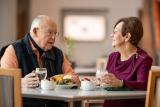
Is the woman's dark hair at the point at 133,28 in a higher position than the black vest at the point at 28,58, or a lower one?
higher

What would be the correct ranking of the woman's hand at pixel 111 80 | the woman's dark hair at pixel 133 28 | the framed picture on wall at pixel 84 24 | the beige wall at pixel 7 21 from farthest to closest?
the framed picture on wall at pixel 84 24, the beige wall at pixel 7 21, the woman's dark hair at pixel 133 28, the woman's hand at pixel 111 80

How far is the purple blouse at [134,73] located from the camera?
10.5 feet

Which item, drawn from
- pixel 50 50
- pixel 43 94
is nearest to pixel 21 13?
pixel 50 50

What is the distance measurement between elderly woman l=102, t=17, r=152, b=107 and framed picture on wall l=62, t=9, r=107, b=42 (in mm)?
7623

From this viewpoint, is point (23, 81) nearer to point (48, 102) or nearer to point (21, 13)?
point (48, 102)

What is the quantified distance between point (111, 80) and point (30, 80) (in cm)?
58

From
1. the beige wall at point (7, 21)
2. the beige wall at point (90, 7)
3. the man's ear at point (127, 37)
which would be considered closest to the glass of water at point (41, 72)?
the man's ear at point (127, 37)

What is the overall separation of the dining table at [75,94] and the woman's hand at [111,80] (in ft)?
0.19

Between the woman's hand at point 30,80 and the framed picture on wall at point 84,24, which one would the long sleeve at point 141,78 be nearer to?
the woman's hand at point 30,80

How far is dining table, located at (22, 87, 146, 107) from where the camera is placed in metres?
2.82

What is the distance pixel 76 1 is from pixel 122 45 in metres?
7.58

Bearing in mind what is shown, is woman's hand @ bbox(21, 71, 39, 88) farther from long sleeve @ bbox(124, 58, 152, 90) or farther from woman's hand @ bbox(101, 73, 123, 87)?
long sleeve @ bbox(124, 58, 152, 90)

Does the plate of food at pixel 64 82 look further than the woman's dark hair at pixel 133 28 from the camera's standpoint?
No

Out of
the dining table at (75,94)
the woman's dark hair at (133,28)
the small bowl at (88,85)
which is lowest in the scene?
the dining table at (75,94)
